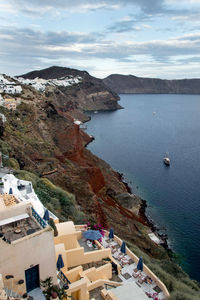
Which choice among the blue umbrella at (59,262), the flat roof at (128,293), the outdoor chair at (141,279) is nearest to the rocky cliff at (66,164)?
the blue umbrella at (59,262)

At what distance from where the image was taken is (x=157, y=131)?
106375 millimetres

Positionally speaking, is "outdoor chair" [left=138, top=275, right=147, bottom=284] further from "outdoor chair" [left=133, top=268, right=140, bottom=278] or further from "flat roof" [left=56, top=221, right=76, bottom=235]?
"flat roof" [left=56, top=221, right=76, bottom=235]

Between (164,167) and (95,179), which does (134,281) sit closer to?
(95,179)

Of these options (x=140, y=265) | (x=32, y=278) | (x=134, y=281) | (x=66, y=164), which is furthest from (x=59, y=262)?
(x=66, y=164)

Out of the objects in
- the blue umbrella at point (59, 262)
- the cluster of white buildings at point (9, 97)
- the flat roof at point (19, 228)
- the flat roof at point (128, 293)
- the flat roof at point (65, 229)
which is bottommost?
the flat roof at point (128, 293)

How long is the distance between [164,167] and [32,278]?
56.2 m

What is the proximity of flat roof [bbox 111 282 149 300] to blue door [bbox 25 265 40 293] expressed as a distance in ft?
13.5

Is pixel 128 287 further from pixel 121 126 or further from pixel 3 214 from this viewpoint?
pixel 121 126

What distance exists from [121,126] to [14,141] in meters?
80.3

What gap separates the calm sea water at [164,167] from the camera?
119 feet

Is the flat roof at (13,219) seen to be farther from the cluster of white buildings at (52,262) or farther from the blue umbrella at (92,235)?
the blue umbrella at (92,235)

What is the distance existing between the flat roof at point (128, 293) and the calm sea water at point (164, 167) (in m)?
18.6

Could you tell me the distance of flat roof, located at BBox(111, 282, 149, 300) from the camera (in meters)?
12.5

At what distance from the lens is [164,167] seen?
209 feet
